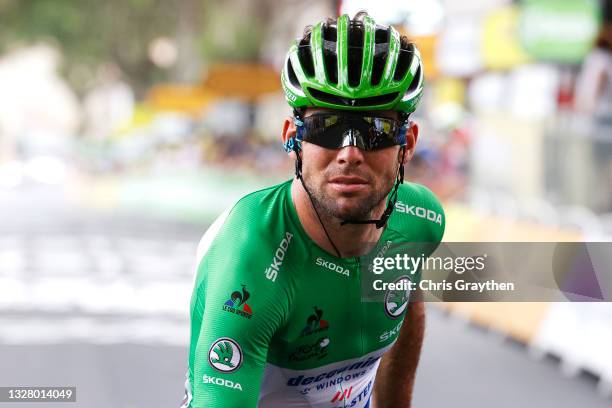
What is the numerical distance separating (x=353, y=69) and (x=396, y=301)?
76 cm

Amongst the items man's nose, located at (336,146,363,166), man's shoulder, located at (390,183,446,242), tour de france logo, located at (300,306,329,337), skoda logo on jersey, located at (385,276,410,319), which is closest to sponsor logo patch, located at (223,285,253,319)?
tour de france logo, located at (300,306,329,337)

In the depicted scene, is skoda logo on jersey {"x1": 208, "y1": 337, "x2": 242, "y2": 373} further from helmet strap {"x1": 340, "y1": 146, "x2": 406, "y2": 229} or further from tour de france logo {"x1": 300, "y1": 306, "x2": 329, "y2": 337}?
helmet strap {"x1": 340, "y1": 146, "x2": 406, "y2": 229}

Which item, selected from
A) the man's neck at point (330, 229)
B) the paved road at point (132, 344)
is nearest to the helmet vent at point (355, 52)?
the man's neck at point (330, 229)

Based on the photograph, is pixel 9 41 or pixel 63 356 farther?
pixel 9 41

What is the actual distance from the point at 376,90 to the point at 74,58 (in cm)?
5348

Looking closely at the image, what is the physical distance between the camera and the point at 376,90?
3.09 metres

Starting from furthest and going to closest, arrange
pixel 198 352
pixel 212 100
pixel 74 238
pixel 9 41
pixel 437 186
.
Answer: pixel 9 41, pixel 212 100, pixel 74 238, pixel 437 186, pixel 198 352

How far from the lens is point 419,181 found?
18703mm

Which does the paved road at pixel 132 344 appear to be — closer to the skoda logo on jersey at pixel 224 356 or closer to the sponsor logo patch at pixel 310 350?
the sponsor logo patch at pixel 310 350

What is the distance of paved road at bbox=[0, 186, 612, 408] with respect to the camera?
8789 mm

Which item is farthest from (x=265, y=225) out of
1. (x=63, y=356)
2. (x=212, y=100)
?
(x=212, y=100)

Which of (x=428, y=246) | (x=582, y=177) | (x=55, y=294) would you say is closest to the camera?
(x=428, y=246)

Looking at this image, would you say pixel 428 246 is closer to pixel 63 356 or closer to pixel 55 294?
pixel 63 356

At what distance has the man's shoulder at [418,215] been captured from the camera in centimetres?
362
